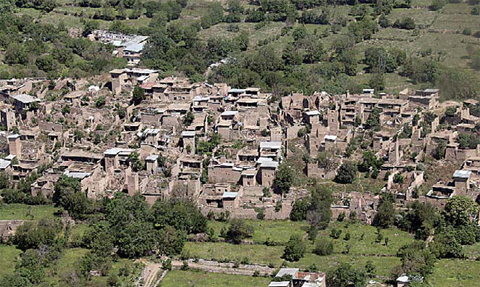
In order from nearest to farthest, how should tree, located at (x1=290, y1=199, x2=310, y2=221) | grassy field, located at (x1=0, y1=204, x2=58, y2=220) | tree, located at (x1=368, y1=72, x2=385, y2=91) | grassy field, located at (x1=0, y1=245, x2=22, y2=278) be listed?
grassy field, located at (x1=0, y1=245, x2=22, y2=278) < tree, located at (x1=290, y1=199, x2=310, y2=221) < grassy field, located at (x1=0, y1=204, x2=58, y2=220) < tree, located at (x1=368, y1=72, x2=385, y2=91)

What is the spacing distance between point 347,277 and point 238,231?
3678 mm

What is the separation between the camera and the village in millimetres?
26469

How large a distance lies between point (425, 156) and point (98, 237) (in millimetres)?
9270

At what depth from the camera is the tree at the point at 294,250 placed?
2384 cm

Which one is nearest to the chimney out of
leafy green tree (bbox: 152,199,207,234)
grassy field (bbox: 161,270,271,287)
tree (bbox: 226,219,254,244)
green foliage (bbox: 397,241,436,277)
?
leafy green tree (bbox: 152,199,207,234)

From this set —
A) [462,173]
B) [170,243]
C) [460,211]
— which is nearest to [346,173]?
[462,173]

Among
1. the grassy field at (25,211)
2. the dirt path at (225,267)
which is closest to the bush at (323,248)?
the dirt path at (225,267)

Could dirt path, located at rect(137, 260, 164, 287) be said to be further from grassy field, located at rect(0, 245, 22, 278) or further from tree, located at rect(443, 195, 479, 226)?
tree, located at rect(443, 195, 479, 226)

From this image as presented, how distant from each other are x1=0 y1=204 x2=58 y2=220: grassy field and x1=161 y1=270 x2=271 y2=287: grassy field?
15.3ft

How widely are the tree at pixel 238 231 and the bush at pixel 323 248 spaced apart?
182 centimetres

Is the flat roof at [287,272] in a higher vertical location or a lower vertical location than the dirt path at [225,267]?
higher

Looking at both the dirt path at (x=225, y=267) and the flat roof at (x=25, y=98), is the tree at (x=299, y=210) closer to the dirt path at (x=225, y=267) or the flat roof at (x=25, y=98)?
the dirt path at (x=225, y=267)

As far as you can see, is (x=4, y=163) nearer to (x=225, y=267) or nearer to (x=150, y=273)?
(x=150, y=273)

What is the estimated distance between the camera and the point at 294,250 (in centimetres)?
2384
